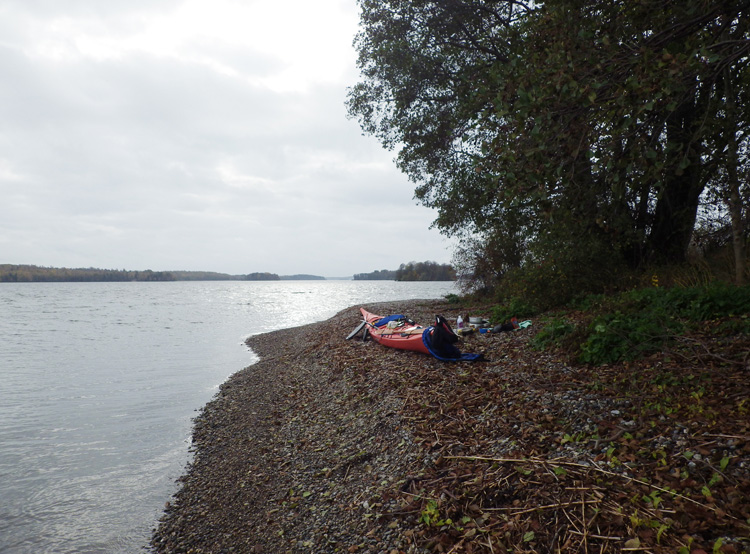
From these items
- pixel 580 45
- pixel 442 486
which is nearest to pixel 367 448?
pixel 442 486

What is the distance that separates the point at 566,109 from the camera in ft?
16.8

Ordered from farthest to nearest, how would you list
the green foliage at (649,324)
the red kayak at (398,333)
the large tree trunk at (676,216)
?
the large tree trunk at (676,216) → the red kayak at (398,333) → the green foliage at (649,324)

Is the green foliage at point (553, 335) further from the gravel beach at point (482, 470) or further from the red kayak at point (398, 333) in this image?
the red kayak at point (398, 333)

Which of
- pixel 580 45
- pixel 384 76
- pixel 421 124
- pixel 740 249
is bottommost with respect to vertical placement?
pixel 740 249

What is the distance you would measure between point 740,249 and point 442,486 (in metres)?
7.91

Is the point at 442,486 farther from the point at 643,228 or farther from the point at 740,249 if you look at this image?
the point at 643,228

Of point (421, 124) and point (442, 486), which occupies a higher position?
point (421, 124)

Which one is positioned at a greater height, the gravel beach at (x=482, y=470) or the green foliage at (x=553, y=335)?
the green foliage at (x=553, y=335)

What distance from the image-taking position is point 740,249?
318 inches

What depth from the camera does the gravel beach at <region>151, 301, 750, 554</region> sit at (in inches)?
128

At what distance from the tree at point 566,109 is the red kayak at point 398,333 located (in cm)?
379

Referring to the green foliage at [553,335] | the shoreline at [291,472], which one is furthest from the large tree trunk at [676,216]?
the shoreline at [291,472]

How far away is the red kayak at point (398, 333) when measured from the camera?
9798mm

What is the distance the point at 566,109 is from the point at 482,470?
4.30 m
